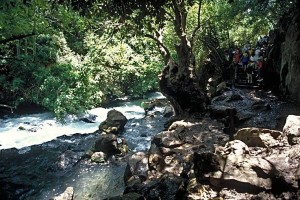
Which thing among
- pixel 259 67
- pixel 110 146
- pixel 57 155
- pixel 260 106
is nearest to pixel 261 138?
pixel 260 106

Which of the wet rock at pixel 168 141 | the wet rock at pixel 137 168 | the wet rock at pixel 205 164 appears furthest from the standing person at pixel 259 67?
the wet rock at pixel 205 164

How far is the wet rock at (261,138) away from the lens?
8.32 m

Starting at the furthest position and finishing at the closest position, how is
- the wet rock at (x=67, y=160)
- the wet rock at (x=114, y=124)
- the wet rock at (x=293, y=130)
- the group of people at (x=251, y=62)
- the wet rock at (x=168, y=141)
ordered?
the group of people at (x=251, y=62) < the wet rock at (x=114, y=124) < the wet rock at (x=67, y=160) < the wet rock at (x=168, y=141) < the wet rock at (x=293, y=130)

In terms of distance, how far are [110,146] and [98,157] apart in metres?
0.75

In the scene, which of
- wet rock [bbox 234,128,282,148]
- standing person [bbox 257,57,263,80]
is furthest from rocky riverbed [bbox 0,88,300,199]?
standing person [bbox 257,57,263,80]

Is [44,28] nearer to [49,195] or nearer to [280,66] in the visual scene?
[49,195]

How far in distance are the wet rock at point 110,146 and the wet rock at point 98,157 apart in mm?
299

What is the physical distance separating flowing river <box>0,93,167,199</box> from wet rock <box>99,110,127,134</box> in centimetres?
45

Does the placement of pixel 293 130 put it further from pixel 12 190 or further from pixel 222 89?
pixel 222 89

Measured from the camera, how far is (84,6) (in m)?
5.97

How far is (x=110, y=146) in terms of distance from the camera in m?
14.6

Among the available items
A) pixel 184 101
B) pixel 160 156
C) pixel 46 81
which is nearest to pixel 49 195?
pixel 160 156

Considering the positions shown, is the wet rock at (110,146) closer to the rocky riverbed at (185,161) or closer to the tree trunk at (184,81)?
the rocky riverbed at (185,161)

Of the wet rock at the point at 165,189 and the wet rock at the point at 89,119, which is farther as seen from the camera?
the wet rock at the point at 89,119
